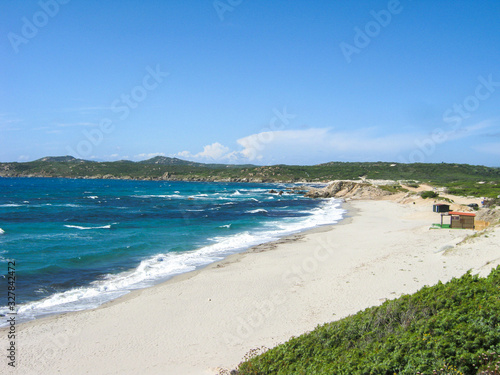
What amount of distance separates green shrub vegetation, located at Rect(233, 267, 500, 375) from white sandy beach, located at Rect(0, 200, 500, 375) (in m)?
2.56

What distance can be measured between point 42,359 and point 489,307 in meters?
10.9

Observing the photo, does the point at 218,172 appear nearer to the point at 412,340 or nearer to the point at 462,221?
the point at 462,221

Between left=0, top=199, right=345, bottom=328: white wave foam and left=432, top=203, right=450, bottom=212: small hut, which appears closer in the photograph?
left=0, top=199, right=345, bottom=328: white wave foam

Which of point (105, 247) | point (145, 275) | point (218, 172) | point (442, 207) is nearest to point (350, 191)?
point (442, 207)

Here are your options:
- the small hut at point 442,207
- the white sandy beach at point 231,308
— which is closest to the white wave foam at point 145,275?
the white sandy beach at point 231,308

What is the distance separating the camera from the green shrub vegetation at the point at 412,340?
16.1 ft

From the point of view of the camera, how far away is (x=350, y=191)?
73.0m

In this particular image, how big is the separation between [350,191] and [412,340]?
231 ft

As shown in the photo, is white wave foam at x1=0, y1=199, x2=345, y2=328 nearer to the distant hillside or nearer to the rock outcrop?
the rock outcrop

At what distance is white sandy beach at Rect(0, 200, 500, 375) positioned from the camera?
9133mm

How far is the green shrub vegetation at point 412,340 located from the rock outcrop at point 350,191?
63098 millimetres

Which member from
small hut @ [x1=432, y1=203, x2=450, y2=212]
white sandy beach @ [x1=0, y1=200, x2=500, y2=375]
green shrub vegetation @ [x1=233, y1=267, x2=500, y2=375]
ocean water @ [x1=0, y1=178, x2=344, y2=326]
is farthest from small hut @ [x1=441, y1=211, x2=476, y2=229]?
green shrub vegetation @ [x1=233, y1=267, x2=500, y2=375]

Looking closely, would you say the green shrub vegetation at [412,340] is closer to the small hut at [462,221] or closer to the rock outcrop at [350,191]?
Result: the small hut at [462,221]

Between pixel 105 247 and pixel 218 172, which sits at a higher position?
pixel 218 172
